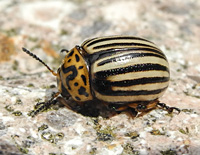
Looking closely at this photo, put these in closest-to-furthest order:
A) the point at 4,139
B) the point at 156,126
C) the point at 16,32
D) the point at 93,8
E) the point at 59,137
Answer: the point at 4,139 → the point at 59,137 → the point at 156,126 → the point at 16,32 → the point at 93,8

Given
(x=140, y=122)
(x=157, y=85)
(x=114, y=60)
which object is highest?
(x=114, y=60)

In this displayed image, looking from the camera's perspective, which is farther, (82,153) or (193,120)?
(193,120)

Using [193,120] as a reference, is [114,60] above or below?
above

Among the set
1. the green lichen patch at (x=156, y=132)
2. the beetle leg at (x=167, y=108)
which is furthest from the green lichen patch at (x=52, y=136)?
the beetle leg at (x=167, y=108)

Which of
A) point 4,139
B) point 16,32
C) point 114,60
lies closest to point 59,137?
point 4,139

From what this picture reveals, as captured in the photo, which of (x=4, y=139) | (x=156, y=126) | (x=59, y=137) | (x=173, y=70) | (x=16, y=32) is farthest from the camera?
(x=16, y=32)

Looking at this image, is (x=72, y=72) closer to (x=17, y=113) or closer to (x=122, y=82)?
(x=122, y=82)

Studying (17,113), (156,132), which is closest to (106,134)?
(156,132)

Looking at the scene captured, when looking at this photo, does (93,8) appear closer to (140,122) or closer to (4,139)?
(140,122)
